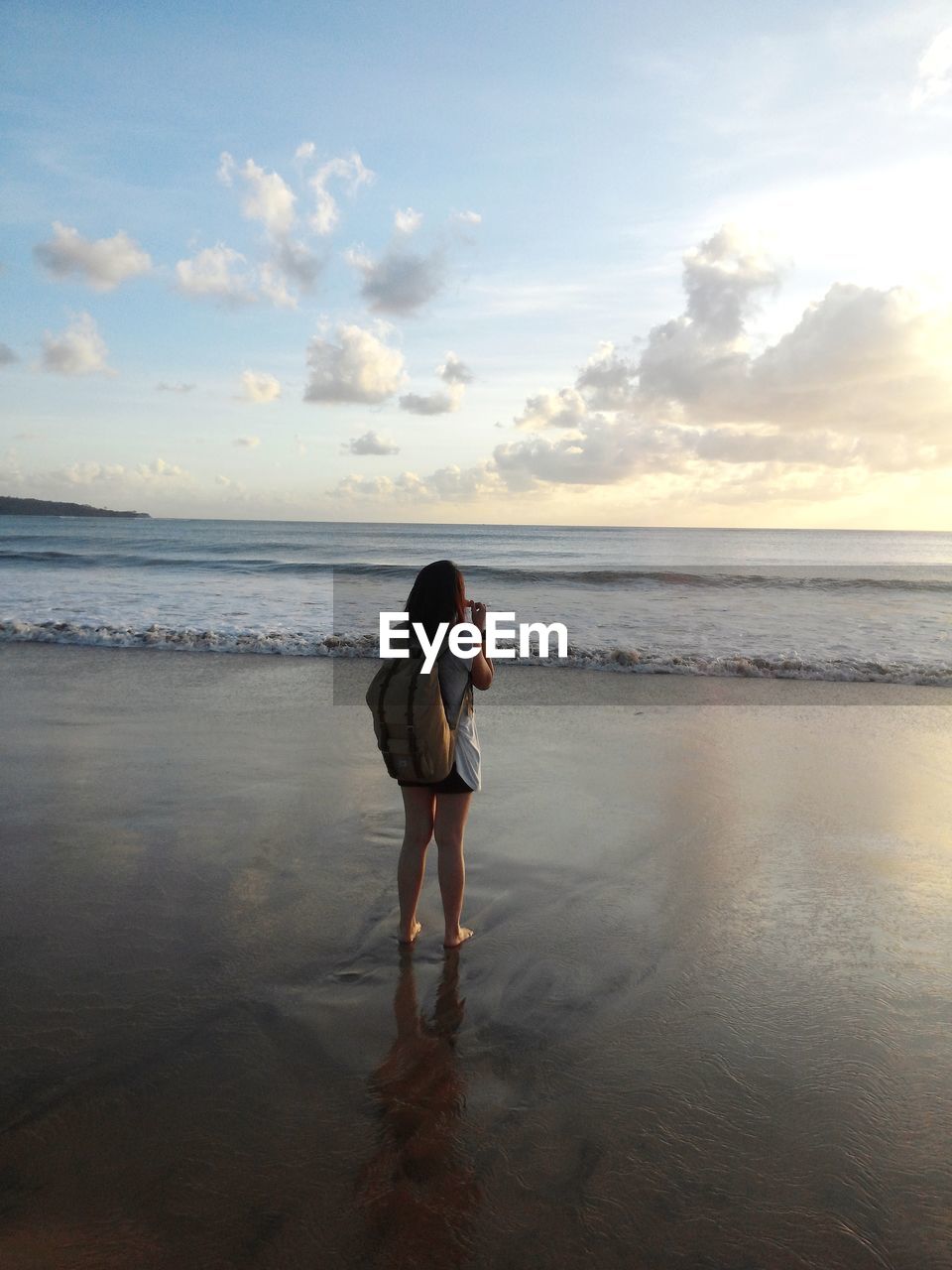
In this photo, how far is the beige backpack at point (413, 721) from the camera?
11.0ft

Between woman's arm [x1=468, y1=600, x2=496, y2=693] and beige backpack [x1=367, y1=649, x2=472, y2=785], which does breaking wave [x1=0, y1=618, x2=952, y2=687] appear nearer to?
woman's arm [x1=468, y1=600, x2=496, y2=693]

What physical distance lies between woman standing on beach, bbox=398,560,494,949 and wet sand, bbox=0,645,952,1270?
0.23m

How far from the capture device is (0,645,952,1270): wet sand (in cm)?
221

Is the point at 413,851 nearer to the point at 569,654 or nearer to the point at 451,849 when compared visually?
the point at 451,849

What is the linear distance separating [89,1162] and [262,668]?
8.26 meters

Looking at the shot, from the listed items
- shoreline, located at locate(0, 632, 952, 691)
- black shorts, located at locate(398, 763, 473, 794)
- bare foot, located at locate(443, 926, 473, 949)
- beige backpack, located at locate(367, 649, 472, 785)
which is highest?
beige backpack, located at locate(367, 649, 472, 785)

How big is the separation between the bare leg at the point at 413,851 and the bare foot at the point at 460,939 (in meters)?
0.17

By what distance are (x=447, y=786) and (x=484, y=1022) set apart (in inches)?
37.8

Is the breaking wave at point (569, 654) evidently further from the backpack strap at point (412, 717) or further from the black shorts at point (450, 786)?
the backpack strap at point (412, 717)

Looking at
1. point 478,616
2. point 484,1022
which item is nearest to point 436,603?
point 478,616

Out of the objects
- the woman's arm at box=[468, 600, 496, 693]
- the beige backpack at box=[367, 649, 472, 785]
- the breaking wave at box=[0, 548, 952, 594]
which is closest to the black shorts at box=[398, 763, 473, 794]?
the beige backpack at box=[367, 649, 472, 785]

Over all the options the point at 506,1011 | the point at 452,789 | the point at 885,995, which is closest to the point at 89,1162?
the point at 506,1011

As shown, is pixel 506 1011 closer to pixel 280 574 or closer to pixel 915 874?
pixel 915 874

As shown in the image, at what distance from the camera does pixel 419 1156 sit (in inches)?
95.2
